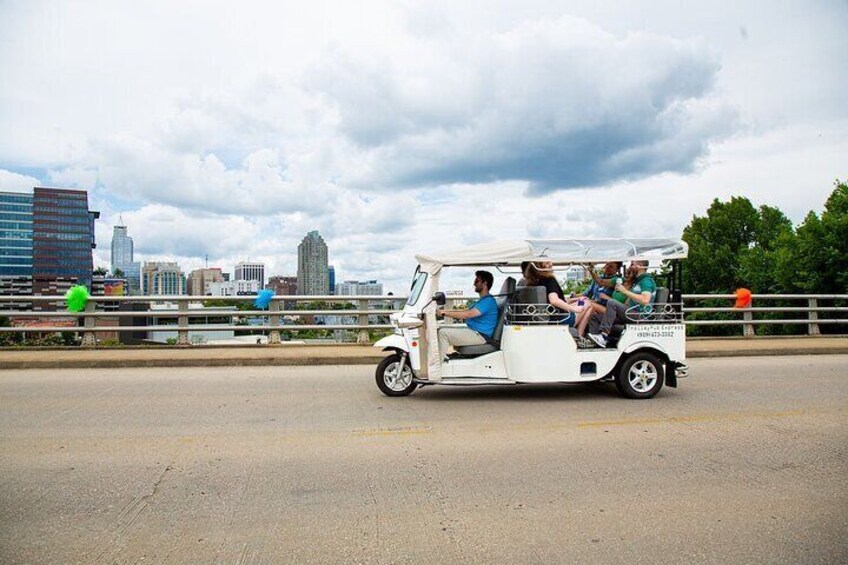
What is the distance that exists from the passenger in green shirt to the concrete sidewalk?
542 centimetres

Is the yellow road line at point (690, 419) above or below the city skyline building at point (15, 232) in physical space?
below

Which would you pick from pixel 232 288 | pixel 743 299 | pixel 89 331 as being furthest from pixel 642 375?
pixel 89 331

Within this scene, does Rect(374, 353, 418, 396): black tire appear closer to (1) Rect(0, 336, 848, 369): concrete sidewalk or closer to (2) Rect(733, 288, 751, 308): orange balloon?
(1) Rect(0, 336, 848, 369): concrete sidewalk

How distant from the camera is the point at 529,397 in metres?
9.84

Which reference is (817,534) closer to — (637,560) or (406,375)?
(637,560)

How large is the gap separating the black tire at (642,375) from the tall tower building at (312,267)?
8.54m

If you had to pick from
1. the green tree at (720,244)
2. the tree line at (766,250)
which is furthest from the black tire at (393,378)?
the green tree at (720,244)

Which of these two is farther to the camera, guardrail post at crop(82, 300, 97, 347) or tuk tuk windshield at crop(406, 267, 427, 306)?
guardrail post at crop(82, 300, 97, 347)

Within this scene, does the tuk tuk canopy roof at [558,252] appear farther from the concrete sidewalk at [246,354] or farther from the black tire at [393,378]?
the concrete sidewalk at [246,354]

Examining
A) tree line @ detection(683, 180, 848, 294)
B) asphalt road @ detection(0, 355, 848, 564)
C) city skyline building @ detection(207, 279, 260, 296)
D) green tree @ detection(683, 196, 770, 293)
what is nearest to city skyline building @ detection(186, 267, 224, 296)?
city skyline building @ detection(207, 279, 260, 296)

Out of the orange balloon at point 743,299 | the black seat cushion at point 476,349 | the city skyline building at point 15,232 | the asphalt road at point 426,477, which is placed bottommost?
the asphalt road at point 426,477

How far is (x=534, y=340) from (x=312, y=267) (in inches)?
487

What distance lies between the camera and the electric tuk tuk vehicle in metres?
9.45

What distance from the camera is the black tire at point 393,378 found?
9.88 m
